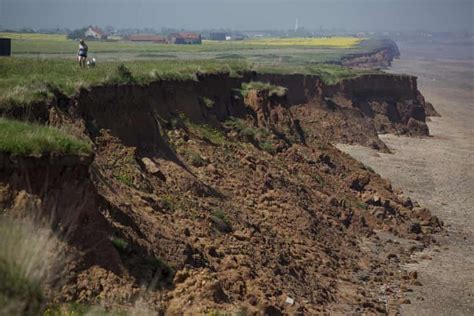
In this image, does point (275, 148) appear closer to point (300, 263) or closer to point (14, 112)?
point (300, 263)

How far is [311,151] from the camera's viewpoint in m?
30.2

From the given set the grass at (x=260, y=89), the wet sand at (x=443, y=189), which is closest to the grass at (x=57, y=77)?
the grass at (x=260, y=89)

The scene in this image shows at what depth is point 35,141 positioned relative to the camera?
11.2 metres

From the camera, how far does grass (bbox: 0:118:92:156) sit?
10.9 meters

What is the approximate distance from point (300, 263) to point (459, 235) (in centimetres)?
918

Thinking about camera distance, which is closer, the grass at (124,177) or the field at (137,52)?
the grass at (124,177)

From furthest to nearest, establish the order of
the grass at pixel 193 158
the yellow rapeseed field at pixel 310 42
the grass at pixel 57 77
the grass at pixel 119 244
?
1. the yellow rapeseed field at pixel 310 42
2. the grass at pixel 193 158
3. the grass at pixel 57 77
4. the grass at pixel 119 244

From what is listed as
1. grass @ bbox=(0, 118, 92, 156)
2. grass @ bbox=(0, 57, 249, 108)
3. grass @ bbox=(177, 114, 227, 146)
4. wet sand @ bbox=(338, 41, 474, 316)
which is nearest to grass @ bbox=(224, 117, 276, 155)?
grass @ bbox=(177, 114, 227, 146)

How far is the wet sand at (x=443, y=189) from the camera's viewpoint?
1873 cm

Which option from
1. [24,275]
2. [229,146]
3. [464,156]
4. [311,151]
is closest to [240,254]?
[229,146]

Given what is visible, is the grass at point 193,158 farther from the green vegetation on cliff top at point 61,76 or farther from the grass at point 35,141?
the grass at point 35,141

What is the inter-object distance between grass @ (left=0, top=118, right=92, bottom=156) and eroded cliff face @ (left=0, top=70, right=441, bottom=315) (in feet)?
0.68

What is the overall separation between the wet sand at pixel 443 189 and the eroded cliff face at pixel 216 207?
82 centimetres

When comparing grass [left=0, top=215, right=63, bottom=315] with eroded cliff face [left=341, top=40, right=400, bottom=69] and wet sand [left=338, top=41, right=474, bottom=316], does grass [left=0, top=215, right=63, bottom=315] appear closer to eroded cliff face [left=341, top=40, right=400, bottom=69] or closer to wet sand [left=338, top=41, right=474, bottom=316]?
wet sand [left=338, top=41, right=474, bottom=316]
